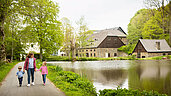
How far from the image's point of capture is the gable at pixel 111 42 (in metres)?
55.2

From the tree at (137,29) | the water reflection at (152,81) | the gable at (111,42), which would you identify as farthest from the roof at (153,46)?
the water reflection at (152,81)

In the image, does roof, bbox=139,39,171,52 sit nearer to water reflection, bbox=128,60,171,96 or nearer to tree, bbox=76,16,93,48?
tree, bbox=76,16,93,48

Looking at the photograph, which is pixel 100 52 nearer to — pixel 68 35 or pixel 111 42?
pixel 111 42

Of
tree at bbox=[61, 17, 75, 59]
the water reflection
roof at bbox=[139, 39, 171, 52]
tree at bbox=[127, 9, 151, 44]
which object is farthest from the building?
the water reflection

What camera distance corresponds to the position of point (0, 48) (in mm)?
20406

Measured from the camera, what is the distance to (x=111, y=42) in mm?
57094

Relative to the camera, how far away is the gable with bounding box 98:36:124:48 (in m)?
55.2

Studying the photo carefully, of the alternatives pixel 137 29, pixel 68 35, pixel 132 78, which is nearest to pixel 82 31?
pixel 68 35

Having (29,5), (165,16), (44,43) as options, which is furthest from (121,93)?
(165,16)

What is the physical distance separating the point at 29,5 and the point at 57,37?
496 inches

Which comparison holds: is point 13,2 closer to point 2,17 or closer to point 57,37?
point 2,17

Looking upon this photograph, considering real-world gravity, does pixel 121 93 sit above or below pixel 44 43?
below

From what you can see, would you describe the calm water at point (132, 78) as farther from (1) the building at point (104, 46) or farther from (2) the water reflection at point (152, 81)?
(1) the building at point (104, 46)

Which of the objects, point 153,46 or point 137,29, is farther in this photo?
point 137,29
